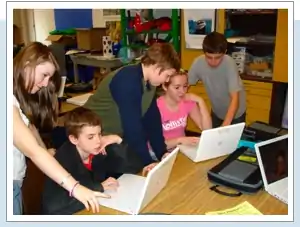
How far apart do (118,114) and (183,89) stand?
1.07 ft

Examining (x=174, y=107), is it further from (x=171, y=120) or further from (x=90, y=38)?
(x=90, y=38)

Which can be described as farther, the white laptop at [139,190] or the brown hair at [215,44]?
the brown hair at [215,44]

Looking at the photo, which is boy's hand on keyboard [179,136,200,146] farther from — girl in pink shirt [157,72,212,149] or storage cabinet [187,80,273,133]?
storage cabinet [187,80,273,133]

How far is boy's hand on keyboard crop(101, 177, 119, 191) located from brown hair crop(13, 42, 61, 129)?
0.92ft

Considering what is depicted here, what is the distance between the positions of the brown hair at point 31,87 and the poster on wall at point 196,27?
129cm

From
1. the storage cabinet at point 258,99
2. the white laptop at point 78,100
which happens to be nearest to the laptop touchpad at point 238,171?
the white laptop at point 78,100

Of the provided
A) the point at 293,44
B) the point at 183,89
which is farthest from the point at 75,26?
the point at 293,44

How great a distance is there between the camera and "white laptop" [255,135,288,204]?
0.90m

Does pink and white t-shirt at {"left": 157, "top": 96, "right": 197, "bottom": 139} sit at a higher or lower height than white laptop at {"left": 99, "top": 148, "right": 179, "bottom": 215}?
higher

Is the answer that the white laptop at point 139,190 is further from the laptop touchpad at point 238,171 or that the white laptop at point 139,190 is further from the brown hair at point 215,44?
the brown hair at point 215,44

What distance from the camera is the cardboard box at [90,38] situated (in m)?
2.91

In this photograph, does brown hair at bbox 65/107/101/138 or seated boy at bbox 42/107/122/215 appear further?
brown hair at bbox 65/107/101/138

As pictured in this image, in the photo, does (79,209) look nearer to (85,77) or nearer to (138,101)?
(138,101)

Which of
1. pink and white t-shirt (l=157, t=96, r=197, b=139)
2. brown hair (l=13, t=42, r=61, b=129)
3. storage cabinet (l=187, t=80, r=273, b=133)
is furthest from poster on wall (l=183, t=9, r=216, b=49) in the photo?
brown hair (l=13, t=42, r=61, b=129)
